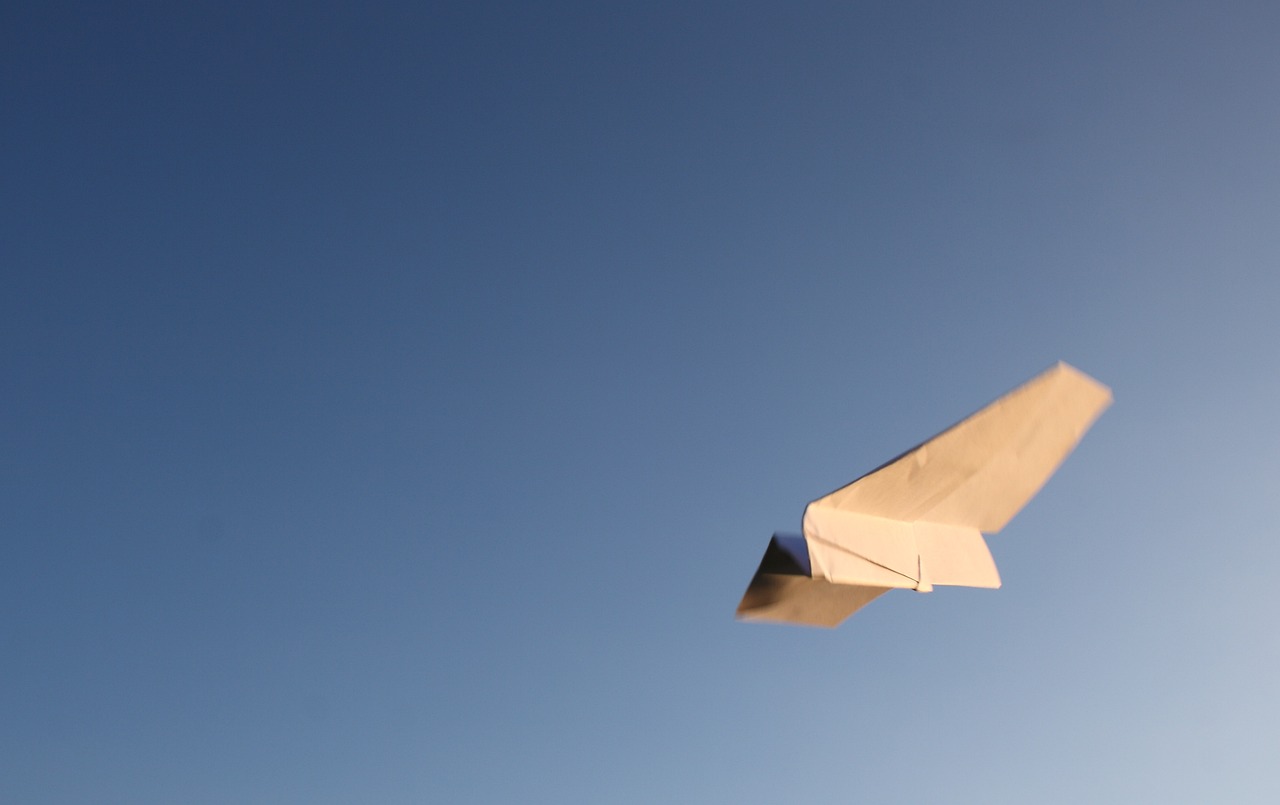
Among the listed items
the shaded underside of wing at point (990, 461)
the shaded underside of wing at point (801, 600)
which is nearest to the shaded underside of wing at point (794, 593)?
the shaded underside of wing at point (801, 600)

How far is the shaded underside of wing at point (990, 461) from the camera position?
212 cm

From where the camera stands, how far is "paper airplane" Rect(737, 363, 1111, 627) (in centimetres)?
210

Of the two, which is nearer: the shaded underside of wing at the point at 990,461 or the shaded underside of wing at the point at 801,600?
the shaded underside of wing at the point at 990,461

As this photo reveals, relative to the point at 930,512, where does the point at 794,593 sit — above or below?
below

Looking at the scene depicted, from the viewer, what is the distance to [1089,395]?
91.0 inches

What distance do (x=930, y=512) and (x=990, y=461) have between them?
19 cm

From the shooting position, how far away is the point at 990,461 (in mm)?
2320

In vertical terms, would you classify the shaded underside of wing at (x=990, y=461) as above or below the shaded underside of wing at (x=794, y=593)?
above

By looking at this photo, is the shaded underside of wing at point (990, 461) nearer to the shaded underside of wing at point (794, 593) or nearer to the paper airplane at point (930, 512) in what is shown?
the paper airplane at point (930, 512)

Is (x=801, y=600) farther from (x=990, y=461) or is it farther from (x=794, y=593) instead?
(x=990, y=461)

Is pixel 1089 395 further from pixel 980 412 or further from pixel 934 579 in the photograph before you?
pixel 934 579

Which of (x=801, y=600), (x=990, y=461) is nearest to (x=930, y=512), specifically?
(x=990, y=461)

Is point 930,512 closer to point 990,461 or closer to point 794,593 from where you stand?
point 990,461

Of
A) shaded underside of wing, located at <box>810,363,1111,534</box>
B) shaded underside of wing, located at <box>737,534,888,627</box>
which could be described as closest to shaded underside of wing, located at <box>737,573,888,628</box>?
shaded underside of wing, located at <box>737,534,888,627</box>
